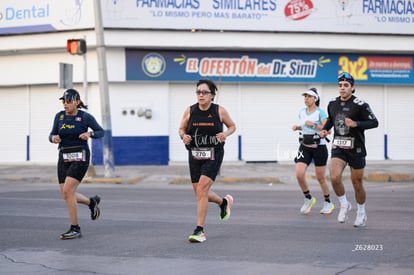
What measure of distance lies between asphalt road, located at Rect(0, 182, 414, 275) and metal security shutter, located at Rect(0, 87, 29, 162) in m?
12.1

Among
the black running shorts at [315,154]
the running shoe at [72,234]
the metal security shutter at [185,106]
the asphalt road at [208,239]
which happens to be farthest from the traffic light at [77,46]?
the running shoe at [72,234]

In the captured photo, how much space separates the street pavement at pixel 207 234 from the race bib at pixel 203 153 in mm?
1070

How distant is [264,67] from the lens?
25.9 meters

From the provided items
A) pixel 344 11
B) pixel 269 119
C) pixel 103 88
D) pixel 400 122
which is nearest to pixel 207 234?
pixel 103 88

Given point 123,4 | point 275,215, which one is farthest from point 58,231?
point 123,4

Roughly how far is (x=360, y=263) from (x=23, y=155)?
2084 centimetres

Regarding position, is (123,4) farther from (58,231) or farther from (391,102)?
(58,231)

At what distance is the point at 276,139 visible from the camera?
26312 mm

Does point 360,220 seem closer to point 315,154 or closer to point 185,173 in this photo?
point 315,154

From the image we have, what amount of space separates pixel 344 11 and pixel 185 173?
8611 millimetres

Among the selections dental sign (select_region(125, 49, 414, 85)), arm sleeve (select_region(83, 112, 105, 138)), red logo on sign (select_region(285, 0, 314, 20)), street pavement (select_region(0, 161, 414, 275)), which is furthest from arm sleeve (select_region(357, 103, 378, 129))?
red logo on sign (select_region(285, 0, 314, 20))

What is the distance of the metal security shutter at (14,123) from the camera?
1050 inches

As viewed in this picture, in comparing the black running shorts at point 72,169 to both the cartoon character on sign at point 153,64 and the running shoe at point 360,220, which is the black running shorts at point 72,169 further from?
the cartoon character on sign at point 153,64

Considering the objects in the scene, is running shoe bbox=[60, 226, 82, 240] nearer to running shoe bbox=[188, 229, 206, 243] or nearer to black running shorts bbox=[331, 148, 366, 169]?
running shoe bbox=[188, 229, 206, 243]
